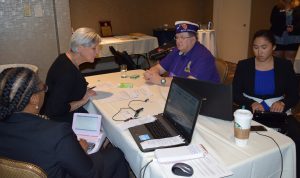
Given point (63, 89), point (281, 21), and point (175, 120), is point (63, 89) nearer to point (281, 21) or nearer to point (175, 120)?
point (175, 120)

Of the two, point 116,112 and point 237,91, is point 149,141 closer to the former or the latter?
point 116,112

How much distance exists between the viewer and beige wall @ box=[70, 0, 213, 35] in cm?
556

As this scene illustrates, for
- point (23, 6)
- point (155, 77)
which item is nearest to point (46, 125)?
point (155, 77)

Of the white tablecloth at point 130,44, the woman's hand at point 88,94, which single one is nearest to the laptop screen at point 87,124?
the woman's hand at point 88,94

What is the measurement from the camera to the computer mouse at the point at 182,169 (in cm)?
116

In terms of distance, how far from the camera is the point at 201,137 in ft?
4.89

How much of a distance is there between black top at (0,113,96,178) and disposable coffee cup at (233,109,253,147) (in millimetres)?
757

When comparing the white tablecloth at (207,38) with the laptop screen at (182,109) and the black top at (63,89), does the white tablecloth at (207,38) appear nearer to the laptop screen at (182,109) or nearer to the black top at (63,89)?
the black top at (63,89)

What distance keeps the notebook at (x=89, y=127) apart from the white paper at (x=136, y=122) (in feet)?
0.79

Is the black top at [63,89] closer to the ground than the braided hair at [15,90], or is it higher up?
closer to the ground

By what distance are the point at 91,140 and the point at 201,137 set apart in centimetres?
74

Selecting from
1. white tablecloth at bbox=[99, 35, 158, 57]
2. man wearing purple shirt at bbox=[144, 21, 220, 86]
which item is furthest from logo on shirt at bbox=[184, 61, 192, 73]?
white tablecloth at bbox=[99, 35, 158, 57]

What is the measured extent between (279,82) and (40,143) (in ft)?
5.86

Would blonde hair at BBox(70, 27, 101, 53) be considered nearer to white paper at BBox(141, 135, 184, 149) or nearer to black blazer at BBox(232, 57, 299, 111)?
white paper at BBox(141, 135, 184, 149)
